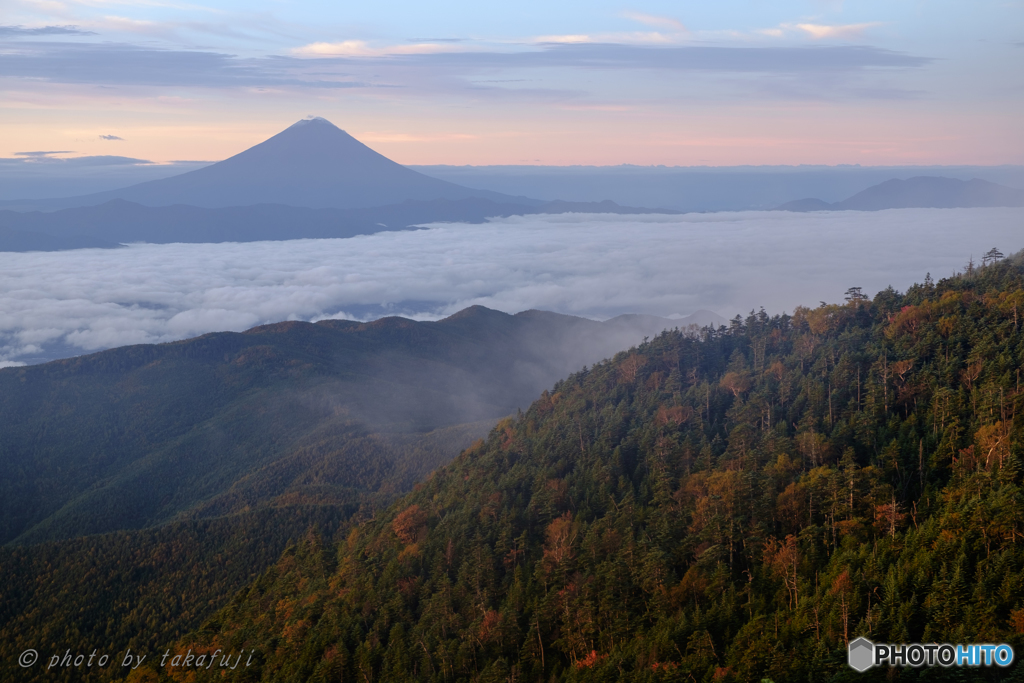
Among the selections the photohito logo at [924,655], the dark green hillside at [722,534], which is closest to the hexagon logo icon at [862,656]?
the photohito logo at [924,655]

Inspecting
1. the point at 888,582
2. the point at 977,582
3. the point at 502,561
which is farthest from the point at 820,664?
the point at 502,561

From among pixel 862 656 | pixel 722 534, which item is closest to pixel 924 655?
pixel 862 656

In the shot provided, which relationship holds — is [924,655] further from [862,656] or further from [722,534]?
[722,534]

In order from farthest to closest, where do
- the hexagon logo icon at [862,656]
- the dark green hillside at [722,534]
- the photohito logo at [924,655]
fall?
the dark green hillside at [722,534] → the hexagon logo icon at [862,656] → the photohito logo at [924,655]

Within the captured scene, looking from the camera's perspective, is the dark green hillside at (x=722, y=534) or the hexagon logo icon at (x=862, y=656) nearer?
the hexagon logo icon at (x=862, y=656)

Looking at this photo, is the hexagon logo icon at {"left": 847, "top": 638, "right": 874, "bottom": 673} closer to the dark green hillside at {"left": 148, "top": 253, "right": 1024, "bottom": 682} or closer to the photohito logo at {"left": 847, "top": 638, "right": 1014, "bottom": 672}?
the photohito logo at {"left": 847, "top": 638, "right": 1014, "bottom": 672}

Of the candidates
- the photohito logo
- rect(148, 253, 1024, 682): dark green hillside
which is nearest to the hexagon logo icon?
the photohito logo

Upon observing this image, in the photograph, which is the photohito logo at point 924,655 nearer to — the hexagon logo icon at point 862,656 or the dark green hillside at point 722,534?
the hexagon logo icon at point 862,656
